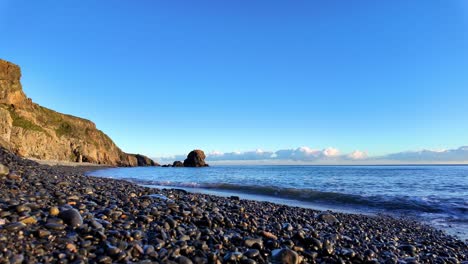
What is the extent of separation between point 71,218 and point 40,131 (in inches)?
3211

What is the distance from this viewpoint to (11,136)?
6144cm

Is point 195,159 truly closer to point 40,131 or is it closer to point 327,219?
point 40,131

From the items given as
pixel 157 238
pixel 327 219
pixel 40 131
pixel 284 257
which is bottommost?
pixel 327 219

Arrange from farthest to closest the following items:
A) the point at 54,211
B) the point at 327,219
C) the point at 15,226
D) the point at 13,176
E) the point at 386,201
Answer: the point at 386,201 → the point at 327,219 → the point at 13,176 → the point at 54,211 → the point at 15,226

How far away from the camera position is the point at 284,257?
17.8 feet

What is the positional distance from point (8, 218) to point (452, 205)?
20292 millimetres

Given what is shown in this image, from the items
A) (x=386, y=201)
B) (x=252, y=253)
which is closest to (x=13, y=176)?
(x=252, y=253)

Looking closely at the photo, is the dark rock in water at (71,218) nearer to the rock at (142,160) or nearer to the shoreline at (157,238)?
the shoreline at (157,238)

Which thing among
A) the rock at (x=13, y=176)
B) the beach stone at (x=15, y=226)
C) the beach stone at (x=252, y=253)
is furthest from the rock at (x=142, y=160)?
the beach stone at (x=252, y=253)

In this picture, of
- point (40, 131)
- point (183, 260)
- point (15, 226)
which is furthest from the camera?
point (40, 131)

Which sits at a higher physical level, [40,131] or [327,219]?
[40,131]

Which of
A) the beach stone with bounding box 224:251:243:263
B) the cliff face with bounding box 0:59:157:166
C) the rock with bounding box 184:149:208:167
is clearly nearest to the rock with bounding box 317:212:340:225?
the beach stone with bounding box 224:251:243:263

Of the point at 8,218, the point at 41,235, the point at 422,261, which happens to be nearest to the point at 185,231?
the point at 41,235

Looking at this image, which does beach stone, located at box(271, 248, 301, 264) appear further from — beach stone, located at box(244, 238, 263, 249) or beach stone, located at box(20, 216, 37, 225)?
beach stone, located at box(20, 216, 37, 225)
